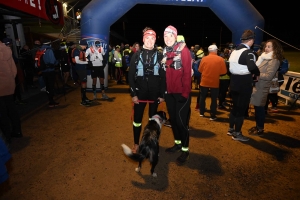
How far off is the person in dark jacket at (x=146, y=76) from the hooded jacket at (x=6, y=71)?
8.94 feet

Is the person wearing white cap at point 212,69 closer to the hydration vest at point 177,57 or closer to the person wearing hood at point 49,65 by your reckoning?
the hydration vest at point 177,57

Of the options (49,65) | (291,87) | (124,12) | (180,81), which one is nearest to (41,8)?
(49,65)

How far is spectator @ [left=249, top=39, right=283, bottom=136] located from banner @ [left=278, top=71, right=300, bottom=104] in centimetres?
308

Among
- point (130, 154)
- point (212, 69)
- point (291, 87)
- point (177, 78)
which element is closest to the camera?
point (130, 154)

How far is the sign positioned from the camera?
6400 mm

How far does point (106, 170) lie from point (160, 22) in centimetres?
7177

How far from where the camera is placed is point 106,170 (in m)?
3.52

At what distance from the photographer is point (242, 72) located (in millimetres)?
3998

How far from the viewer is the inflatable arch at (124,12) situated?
825 centimetres

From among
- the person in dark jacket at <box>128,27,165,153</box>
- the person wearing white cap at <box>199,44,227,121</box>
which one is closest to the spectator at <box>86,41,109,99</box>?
the person wearing white cap at <box>199,44,227,121</box>

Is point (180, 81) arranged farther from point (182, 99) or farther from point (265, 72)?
point (265, 72)

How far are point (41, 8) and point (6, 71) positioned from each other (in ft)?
17.5

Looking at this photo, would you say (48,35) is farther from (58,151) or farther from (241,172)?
(241,172)

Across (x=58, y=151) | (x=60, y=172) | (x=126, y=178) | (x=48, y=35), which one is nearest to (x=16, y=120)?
(x=58, y=151)
